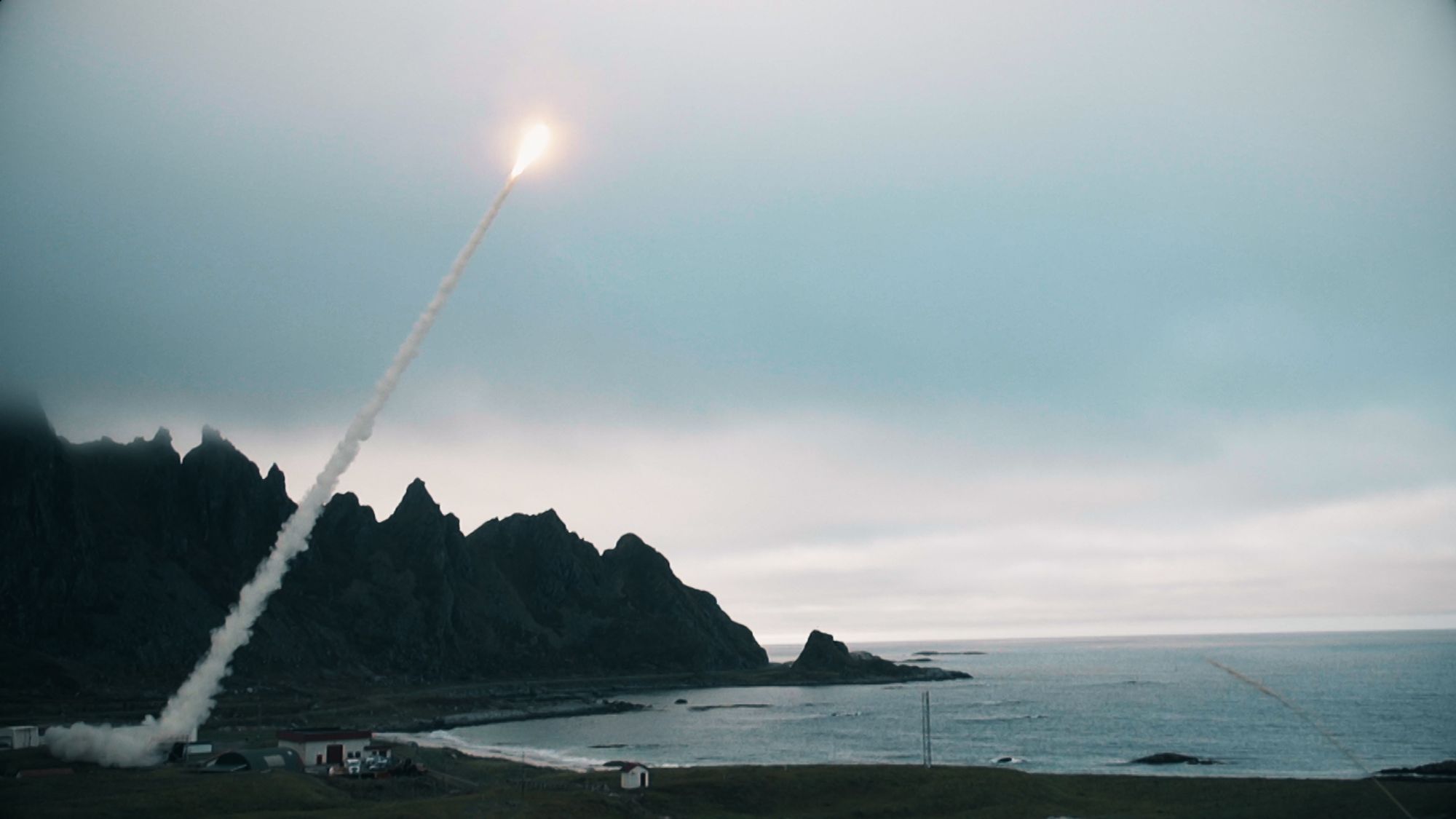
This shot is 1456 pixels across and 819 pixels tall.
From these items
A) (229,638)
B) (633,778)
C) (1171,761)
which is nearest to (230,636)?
(229,638)

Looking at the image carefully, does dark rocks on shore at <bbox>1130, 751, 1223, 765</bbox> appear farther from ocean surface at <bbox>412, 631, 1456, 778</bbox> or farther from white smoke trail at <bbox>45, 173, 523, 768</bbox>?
white smoke trail at <bbox>45, 173, 523, 768</bbox>

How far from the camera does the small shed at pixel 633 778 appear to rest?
63.5 metres

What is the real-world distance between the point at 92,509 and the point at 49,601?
3062cm

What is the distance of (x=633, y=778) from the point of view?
209 feet

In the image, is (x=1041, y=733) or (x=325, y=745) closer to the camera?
(x=325, y=745)

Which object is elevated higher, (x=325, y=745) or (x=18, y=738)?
(x=325, y=745)

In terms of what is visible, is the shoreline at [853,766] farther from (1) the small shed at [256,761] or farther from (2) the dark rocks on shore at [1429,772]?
(1) the small shed at [256,761]

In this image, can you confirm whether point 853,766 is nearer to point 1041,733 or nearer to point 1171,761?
point 1171,761

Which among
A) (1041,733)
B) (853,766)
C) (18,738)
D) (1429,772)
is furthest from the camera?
(1041,733)

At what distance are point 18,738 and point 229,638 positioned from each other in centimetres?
1732

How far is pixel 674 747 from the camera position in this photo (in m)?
118

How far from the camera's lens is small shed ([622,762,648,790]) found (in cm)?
6347

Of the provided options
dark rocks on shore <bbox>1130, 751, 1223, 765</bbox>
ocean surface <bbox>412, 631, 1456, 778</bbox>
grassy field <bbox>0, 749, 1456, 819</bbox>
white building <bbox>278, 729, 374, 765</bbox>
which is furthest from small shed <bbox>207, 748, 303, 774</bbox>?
dark rocks on shore <bbox>1130, 751, 1223, 765</bbox>

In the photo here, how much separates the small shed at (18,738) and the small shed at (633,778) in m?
47.6
